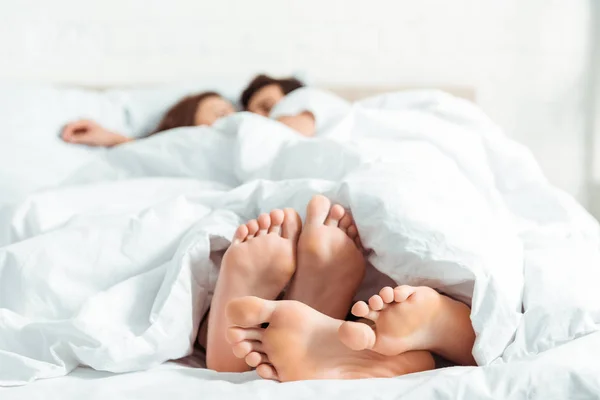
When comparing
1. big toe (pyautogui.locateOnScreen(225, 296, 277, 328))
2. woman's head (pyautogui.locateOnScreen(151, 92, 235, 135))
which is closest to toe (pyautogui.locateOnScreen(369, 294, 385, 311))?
big toe (pyautogui.locateOnScreen(225, 296, 277, 328))

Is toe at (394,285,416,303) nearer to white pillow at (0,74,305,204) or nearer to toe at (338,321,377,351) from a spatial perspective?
toe at (338,321,377,351)

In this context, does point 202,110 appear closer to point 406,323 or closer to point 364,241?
point 364,241

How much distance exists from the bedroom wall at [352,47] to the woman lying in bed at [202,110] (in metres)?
0.31

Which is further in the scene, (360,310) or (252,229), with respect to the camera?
(252,229)

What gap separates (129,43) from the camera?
212cm

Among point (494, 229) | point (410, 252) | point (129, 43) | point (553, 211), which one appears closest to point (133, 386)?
point (410, 252)

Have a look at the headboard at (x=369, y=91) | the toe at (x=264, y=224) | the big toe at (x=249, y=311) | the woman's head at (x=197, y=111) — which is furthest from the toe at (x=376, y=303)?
the headboard at (x=369, y=91)

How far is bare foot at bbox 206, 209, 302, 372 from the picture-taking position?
0.88 m

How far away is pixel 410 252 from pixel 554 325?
187 millimetres

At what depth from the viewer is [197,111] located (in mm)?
1790

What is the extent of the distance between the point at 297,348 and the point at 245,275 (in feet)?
0.47

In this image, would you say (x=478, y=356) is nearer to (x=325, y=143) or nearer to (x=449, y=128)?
(x=325, y=143)

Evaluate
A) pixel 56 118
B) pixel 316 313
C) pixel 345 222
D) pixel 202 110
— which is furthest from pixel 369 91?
pixel 316 313

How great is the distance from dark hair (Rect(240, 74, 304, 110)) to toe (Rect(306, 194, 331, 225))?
972 mm
